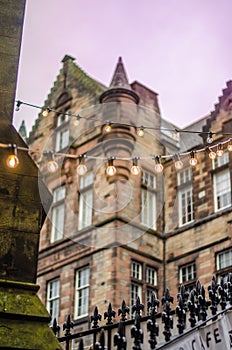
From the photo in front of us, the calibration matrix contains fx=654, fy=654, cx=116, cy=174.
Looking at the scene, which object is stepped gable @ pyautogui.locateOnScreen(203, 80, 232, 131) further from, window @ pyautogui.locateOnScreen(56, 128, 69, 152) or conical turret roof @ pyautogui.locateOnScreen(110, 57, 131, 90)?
window @ pyautogui.locateOnScreen(56, 128, 69, 152)

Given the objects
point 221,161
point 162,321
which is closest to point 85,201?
point 221,161

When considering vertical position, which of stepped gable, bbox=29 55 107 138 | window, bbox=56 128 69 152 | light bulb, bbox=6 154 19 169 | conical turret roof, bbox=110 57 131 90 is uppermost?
stepped gable, bbox=29 55 107 138

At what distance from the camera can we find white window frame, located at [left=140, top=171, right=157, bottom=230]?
79.6ft

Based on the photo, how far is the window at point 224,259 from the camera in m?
21.7

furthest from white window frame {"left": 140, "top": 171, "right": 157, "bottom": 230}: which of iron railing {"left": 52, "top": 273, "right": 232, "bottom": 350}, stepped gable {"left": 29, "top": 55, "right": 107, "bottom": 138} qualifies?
iron railing {"left": 52, "top": 273, "right": 232, "bottom": 350}

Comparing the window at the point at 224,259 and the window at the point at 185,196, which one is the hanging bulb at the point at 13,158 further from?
the window at the point at 185,196

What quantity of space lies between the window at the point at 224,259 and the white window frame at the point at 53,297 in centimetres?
591

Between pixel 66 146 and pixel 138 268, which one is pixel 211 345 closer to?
pixel 138 268

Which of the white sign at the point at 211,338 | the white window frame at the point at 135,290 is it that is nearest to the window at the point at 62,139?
the white window frame at the point at 135,290

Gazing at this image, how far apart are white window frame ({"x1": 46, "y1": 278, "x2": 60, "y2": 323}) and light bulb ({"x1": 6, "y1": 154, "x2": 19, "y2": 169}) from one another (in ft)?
56.0

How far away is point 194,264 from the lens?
2283cm

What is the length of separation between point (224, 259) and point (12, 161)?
16211 mm

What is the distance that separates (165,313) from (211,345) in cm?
89

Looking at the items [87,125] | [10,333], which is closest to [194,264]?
[87,125]
